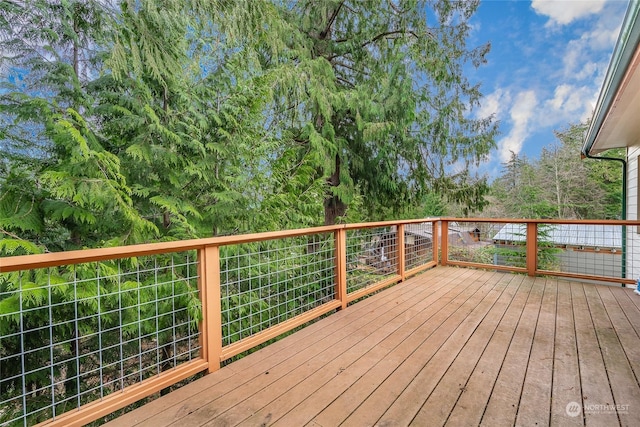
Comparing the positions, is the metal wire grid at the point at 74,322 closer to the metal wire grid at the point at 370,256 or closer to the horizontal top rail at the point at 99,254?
the horizontal top rail at the point at 99,254

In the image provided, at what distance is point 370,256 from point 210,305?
2.69 meters

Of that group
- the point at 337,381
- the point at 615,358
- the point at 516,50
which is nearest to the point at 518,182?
the point at 615,358

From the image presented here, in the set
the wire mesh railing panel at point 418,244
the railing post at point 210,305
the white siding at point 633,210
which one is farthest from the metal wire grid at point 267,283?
the white siding at point 633,210

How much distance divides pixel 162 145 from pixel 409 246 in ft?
12.2

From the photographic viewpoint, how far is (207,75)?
3467mm

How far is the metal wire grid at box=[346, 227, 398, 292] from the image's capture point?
3.96m

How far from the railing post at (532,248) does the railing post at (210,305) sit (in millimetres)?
4741

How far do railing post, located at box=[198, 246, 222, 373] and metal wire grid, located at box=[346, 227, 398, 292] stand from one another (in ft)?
6.38

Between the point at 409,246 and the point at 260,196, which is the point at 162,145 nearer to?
the point at 260,196

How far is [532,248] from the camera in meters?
4.80

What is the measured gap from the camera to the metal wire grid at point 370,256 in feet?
13.0

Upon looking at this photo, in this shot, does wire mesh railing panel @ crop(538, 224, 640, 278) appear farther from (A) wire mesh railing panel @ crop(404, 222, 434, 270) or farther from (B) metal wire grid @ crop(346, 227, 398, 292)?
(B) metal wire grid @ crop(346, 227, 398, 292)

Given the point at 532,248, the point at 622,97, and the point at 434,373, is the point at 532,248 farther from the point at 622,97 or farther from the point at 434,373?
the point at 434,373

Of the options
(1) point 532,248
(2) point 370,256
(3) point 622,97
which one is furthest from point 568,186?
(2) point 370,256
